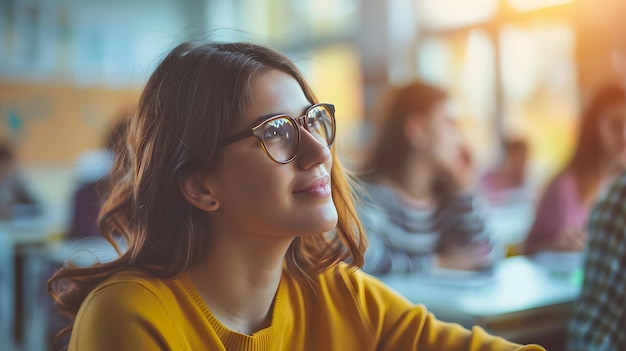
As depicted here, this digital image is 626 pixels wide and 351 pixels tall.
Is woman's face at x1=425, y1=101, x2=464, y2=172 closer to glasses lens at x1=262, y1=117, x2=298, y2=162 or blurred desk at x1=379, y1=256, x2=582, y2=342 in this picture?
blurred desk at x1=379, y1=256, x2=582, y2=342

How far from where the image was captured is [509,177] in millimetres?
5062

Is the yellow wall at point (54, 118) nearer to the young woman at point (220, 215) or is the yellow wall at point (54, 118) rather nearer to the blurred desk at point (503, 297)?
the blurred desk at point (503, 297)

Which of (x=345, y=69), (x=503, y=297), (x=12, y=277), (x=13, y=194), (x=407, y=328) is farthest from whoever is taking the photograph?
(x=345, y=69)

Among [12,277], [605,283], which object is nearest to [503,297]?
[605,283]

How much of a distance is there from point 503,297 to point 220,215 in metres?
1.28

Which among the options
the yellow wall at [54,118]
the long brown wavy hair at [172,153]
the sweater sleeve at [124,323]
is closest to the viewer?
the sweater sleeve at [124,323]

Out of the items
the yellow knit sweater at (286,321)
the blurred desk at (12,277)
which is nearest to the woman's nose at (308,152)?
the yellow knit sweater at (286,321)

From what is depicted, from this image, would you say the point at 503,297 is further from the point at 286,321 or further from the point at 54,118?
the point at 54,118

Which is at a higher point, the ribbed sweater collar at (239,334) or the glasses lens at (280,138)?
the glasses lens at (280,138)

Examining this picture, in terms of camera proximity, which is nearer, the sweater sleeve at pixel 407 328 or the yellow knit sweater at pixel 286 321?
the yellow knit sweater at pixel 286 321

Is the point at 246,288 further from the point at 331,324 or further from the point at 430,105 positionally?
the point at 430,105

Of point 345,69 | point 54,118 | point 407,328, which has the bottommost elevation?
point 54,118

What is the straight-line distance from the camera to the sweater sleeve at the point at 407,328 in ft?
3.37

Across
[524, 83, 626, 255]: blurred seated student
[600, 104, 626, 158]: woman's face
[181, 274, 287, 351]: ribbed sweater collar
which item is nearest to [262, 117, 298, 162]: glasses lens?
[181, 274, 287, 351]: ribbed sweater collar
